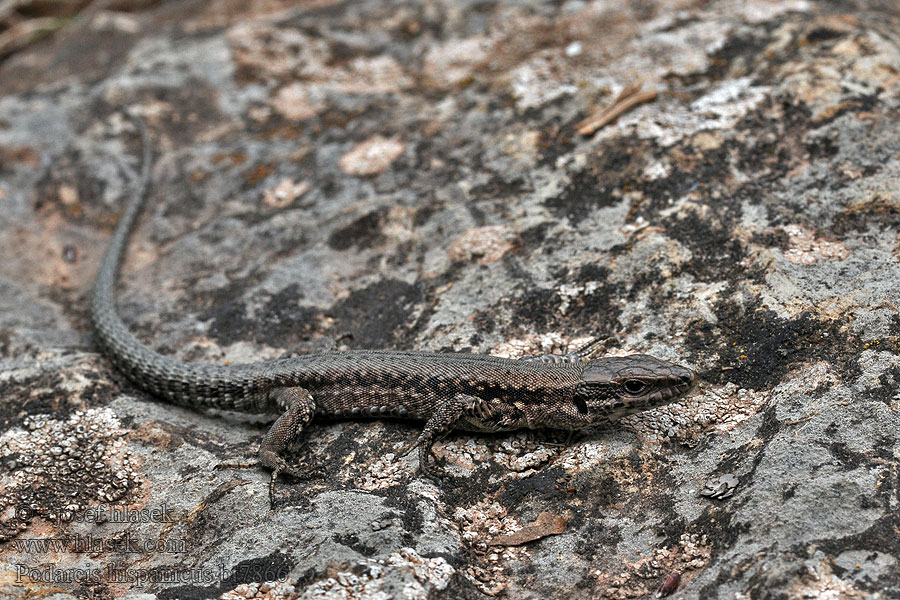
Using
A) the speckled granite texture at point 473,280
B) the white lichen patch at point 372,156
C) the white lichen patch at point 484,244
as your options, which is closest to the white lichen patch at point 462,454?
the speckled granite texture at point 473,280

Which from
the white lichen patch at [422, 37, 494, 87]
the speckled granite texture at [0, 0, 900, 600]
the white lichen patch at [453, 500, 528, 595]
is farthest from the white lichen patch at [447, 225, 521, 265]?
the white lichen patch at [422, 37, 494, 87]

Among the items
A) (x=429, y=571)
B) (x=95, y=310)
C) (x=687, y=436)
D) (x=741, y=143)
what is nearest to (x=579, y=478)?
(x=687, y=436)

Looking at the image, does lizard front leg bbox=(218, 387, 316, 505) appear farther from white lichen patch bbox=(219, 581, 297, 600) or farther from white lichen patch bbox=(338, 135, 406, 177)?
white lichen patch bbox=(338, 135, 406, 177)

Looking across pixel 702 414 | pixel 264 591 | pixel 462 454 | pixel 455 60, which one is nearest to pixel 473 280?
pixel 462 454

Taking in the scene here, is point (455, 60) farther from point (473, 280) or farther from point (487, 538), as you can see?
point (487, 538)

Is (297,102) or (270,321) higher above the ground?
(297,102)

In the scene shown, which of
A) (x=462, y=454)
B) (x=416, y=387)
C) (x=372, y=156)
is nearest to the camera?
(x=462, y=454)
